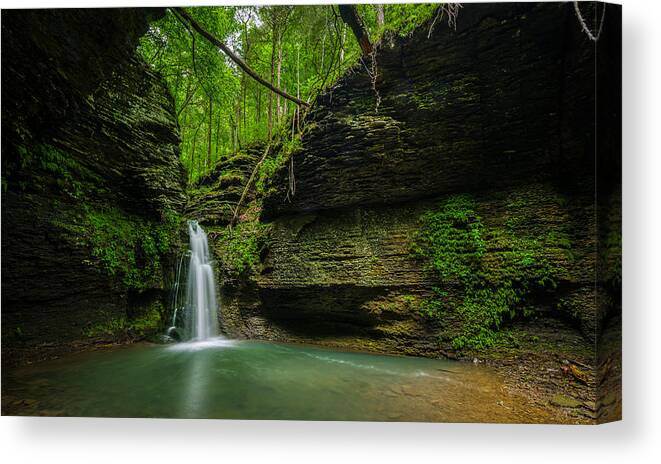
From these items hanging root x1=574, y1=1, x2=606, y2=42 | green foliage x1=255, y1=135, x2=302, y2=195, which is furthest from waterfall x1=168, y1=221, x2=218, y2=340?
hanging root x1=574, y1=1, x2=606, y2=42

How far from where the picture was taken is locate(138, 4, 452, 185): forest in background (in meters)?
3.70

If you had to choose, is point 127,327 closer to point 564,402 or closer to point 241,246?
point 241,246

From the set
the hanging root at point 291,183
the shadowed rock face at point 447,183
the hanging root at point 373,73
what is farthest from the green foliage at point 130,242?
the hanging root at point 373,73

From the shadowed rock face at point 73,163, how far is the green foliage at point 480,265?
188 inches

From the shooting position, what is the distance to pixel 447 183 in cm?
496

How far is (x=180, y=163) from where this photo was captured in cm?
748

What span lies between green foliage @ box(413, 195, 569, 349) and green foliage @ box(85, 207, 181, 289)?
537 centimetres

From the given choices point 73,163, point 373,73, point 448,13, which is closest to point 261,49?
point 373,73

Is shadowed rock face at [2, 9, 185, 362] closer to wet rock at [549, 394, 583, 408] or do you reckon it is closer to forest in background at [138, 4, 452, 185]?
forest in background at [138, 4, 452, 185]

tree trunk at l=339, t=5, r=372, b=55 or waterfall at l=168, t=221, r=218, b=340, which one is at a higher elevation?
tree trunk at l=339, t=5, r=372, b=55

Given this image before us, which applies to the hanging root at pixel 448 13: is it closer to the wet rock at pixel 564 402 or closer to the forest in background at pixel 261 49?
the forest in background at pixel 261 49

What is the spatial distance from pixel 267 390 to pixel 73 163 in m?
4.69

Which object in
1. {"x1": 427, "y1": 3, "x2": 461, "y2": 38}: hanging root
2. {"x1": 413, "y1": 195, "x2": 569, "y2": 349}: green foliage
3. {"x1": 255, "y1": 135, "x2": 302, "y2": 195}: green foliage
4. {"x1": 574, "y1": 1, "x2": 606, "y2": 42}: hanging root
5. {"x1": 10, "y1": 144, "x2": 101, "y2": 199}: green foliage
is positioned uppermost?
{"x1": 427, "y1": 3, "x2": 461, "y2": 38}: hanging root

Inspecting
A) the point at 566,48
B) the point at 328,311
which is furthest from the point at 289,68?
the point at 328,311
